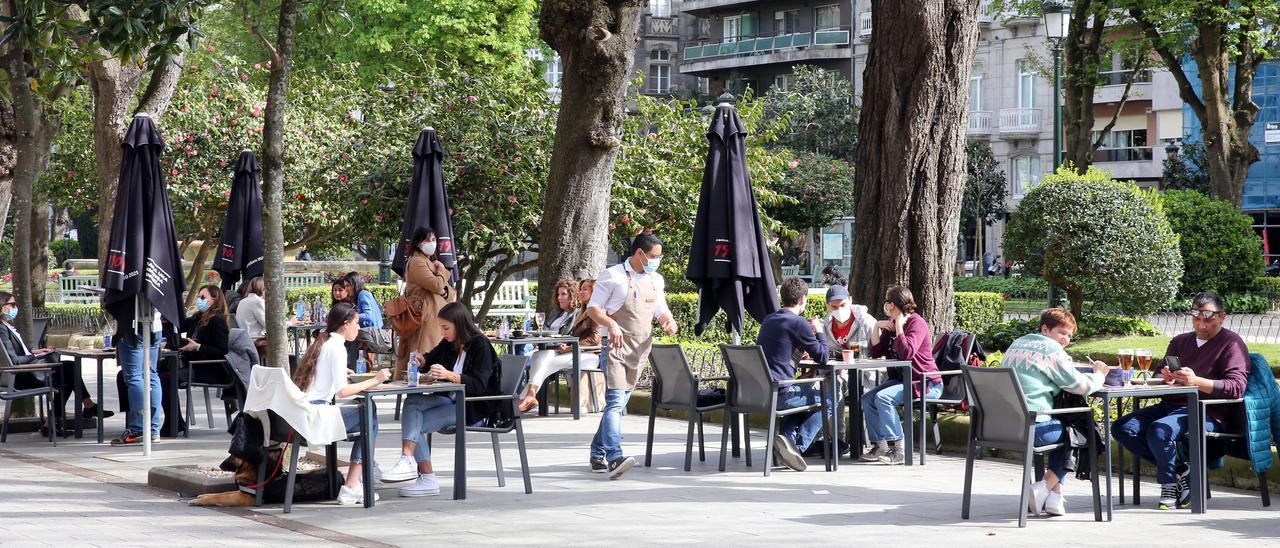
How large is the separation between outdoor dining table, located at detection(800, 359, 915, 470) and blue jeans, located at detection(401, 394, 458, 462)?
2701 mm

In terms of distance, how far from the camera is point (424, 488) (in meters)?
9.74

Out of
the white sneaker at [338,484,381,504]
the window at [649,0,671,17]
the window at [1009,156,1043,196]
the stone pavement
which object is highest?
the window at [649,0,671,17]

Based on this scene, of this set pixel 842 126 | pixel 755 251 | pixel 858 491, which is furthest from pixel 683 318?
pixel 842 126

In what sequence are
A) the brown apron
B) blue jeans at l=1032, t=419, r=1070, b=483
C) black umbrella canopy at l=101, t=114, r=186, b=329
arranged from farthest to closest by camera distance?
black umbrella canopy at l=101, t=114, r=186, b=329
the brown apron
blue jeans at l=1032, t=419, r=1070, b=483

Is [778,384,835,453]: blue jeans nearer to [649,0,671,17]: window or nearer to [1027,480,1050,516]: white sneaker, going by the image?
[1027,480,1050,516]: white sneaker

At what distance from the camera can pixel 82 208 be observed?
30984 mm

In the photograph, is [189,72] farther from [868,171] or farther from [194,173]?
[868,171]

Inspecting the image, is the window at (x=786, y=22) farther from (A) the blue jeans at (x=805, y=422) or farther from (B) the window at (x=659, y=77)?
(A) the blue jeans at (x=805, y=422)

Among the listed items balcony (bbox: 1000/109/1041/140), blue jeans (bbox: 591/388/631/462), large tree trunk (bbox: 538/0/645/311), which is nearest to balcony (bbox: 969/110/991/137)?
balcony (bbox: 1000/109/1041/140)

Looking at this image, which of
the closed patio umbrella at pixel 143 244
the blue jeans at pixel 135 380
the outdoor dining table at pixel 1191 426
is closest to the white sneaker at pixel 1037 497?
the outdoor dining table at pixel 1191 426

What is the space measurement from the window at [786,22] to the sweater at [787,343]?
52666mm

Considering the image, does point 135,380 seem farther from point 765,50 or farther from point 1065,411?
point 765,50

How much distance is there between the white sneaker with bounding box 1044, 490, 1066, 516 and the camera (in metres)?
8.73

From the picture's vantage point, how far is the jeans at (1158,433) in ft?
29.3
